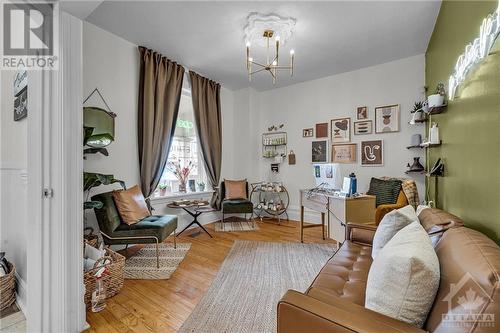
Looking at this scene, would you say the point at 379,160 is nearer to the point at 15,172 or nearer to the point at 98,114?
the point at 98,114

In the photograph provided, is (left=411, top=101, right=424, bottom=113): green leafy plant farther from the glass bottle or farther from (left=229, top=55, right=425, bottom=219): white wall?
the glass bottle

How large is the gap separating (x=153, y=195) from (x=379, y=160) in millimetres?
3866

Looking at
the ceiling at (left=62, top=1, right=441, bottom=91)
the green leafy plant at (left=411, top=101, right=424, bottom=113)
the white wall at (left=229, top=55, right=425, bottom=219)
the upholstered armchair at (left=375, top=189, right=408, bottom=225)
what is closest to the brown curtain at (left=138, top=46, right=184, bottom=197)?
the ceiling at (left=62, top=1, right=441, bottom=91)

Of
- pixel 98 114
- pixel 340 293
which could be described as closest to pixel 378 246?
pixel 340 293

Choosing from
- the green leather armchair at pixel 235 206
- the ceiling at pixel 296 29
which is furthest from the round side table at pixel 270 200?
the ceiling at pixel 296 29

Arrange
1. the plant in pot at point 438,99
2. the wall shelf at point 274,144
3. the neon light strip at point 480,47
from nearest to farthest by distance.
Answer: the neon light strip at point 480,47 → the plant in pot at point 438,99 → the wall shelf at point 274,144

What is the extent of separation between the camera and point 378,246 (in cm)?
158

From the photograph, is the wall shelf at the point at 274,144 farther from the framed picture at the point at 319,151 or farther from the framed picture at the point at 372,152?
the framed picture at the point at 372,152

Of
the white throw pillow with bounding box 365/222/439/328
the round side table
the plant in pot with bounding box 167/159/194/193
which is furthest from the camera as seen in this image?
the round side table

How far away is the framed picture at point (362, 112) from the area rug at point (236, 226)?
2.78m

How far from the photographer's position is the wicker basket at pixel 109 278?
6.26ft

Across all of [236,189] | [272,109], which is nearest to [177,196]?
[236,189]

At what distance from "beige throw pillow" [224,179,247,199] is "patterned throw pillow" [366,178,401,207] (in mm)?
2290
